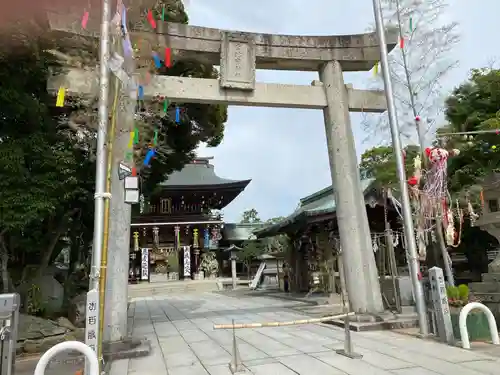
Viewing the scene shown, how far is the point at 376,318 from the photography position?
27.2 ft

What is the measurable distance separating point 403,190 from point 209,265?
2623 cm

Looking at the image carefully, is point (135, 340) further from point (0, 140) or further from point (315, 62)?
point (315, 62)

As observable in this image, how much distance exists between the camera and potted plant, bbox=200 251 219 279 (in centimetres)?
3222

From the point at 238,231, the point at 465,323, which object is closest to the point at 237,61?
the point at 465,323

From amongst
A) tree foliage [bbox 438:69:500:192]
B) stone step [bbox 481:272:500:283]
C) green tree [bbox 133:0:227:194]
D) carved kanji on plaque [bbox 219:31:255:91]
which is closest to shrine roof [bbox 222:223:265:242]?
green tree [bbox 133:0:227:194]

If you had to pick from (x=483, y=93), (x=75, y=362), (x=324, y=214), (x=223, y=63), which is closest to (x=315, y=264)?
(x=324, y=214)

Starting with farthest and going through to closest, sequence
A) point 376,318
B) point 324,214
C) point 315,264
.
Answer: point 315,264, point 324,214, point 376,318

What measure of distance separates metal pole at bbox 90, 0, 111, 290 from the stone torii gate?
2.38 meters

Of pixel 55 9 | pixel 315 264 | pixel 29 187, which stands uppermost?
pixel 55 9

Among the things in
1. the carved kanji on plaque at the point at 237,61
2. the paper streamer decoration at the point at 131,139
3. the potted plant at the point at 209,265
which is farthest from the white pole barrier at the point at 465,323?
the potted plant at the point at 209,265

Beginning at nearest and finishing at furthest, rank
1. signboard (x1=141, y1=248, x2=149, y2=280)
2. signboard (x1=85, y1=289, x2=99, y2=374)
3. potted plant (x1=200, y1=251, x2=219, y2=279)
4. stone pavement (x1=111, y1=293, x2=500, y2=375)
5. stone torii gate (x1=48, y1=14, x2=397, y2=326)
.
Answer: signboard (x1=85, y1=289, x2=99, y2=374) → stone pavement (x1=111, y1=293, x2=500, y2=375) → stone torii gate (x1=48, y1=14, x2=397, y2=326) → signboard (x1=141, y1=248, x2=149, y2=280) → potted plant (x1=200, y1=251, x2=219, y2=279)

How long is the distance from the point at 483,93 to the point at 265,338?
11.0m

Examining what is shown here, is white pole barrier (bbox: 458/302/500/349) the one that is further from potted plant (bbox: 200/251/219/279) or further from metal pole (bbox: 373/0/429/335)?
potted plant (bbox: 200/251/219/279)

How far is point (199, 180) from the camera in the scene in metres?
34.7
